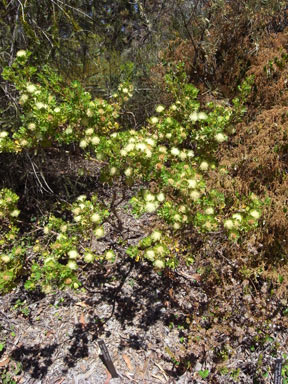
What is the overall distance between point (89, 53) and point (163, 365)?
11.1 ft

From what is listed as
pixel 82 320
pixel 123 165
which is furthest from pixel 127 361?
pixel 123 165

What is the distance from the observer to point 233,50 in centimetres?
343

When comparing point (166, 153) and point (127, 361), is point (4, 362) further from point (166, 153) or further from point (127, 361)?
point (166, 153)

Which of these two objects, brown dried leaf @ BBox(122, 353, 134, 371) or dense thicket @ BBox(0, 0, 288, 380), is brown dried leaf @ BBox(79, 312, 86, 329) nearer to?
dense thicket @ BBox(0, 0, 288, 380)

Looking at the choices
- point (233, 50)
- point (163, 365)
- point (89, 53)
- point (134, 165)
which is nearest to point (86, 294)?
point (163, 365)

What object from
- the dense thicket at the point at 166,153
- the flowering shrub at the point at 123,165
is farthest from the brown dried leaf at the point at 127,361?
the flowering shrub at the point at 123,165

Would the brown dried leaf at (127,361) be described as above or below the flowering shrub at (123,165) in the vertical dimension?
below

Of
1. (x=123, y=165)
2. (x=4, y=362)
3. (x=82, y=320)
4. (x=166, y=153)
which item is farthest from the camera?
(x=82, y=320)

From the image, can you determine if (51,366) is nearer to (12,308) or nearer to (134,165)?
(12,308)

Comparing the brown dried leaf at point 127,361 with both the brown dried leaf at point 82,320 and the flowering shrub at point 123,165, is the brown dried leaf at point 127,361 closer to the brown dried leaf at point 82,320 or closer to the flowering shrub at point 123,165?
the brown dried leaf at point 82,320

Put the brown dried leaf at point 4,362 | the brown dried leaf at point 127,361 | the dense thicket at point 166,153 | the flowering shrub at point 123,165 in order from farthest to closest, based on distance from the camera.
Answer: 1. the brown dried leaf at point 4,362
2. the brown dried leaf at point 127,361
3. the dense thicket at point 166,153
4. the flowering shrub at point 123,165

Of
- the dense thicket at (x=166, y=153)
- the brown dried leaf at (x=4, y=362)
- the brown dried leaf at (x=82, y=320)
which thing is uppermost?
the dense thicket at (x=166, y=153)

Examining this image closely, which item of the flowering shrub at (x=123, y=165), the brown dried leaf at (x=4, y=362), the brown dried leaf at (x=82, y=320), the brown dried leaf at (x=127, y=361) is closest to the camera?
the flowering shrub at (x=123, y=165)

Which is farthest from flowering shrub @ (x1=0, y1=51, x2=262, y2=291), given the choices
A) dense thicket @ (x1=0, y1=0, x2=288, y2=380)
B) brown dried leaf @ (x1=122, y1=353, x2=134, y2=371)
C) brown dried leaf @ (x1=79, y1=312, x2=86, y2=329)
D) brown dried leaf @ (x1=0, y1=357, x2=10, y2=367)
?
brown dried leaf @ (x1=0, y1=357, x2=10, y2=367)
